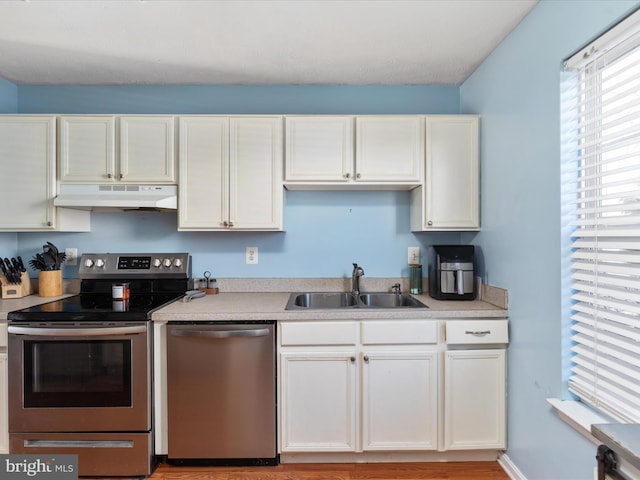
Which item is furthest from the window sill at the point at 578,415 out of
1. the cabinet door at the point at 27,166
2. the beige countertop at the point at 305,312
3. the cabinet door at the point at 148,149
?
the cabinet door at the point at 27,166

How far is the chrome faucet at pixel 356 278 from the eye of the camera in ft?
7.88

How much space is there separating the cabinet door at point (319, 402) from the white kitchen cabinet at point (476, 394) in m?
0.54

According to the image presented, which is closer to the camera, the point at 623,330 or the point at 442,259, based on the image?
the point at 623,330

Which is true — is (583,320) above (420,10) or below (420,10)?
below

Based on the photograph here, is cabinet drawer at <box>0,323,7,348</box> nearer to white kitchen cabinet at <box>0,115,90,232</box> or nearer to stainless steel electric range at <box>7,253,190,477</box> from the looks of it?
stainless steel electric range at <box>7,253,190,477</box>

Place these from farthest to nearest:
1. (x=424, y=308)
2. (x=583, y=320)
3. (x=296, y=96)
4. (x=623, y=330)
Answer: (x=296, y=96)
(x=424, y=308)
(x=583, y=320)
(x=623, y=330)

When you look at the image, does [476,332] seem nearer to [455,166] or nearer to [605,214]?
[605,214]

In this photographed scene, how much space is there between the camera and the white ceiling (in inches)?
66.1

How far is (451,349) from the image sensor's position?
6.31ft

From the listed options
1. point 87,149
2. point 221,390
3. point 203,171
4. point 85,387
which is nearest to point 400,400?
point 221,390

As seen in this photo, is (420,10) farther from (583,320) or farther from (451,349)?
(451,349)

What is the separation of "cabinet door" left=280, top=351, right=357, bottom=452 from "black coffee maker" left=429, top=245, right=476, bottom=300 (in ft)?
2.40

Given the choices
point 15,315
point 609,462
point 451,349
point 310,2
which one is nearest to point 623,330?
point 609,462

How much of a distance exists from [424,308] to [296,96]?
5.66 feet
